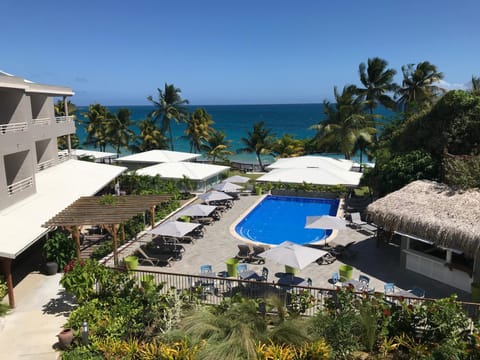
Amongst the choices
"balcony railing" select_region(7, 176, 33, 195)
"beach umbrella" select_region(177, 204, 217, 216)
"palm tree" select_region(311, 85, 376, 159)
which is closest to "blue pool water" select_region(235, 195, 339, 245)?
"beach umbrella" select_region(177, 204, 217, 216)

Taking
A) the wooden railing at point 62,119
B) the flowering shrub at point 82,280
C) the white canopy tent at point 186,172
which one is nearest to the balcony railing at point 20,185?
the flowering shrub at point 82,280

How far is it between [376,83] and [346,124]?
799 cm

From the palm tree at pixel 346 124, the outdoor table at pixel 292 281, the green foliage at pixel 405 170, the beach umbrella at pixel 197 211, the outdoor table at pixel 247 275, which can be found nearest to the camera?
the outdoor table at pixel 292 281

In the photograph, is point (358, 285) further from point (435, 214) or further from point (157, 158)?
point (157, 158)

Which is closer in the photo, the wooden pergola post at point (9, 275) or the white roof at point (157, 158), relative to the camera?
the wooden pergola post at point (9, 275)

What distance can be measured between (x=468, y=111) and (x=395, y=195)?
6.36 meters

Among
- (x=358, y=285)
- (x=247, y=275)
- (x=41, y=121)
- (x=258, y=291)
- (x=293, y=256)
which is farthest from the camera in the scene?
(x=41, y=121)

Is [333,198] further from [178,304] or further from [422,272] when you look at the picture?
[178,304]

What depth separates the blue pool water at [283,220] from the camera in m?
22.2

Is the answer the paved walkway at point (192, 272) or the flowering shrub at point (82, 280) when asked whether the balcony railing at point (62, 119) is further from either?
the flowering shrub at point (82, 280)

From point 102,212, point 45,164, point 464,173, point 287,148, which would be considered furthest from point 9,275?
point 287,148

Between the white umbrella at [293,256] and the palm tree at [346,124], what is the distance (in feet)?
Answer: 88.6

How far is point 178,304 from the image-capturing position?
38.1ft

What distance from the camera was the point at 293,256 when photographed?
46.5ft
